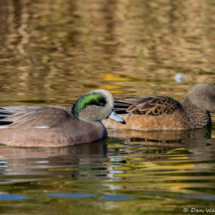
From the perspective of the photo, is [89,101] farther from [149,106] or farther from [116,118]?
[149,106]

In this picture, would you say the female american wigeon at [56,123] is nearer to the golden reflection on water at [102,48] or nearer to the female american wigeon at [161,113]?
the female american wigeon at [161,113]

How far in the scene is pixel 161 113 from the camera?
9.14m

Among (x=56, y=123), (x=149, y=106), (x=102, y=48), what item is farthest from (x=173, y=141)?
(x=102, y=48)

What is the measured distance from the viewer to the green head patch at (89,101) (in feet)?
25.5

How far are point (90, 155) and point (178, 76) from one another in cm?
555

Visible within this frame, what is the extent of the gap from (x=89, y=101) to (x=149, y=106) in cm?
172

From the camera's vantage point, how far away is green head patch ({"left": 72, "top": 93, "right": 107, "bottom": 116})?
7762 mm

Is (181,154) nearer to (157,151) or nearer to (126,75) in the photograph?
(157,151)

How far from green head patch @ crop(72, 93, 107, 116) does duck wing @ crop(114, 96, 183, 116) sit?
145 centimetres

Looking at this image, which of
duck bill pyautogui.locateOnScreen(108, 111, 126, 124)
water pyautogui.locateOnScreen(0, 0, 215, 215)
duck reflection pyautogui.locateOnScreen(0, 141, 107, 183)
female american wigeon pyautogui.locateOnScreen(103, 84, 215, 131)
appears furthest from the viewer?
female american wigeon pyautogui.locateOnScreen(103, 84, 215, 131)

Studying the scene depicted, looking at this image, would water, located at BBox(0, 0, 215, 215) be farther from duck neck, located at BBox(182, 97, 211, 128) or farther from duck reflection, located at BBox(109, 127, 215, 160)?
duck neck, located at BBox(182, 97, 211, 128)

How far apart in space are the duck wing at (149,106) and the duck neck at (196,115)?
31 cm

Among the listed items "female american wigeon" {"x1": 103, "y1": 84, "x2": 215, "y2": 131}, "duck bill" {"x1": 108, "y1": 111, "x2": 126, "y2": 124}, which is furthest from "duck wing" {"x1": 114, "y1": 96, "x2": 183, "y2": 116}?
"duck bill" {"x1": 108, "y1": 111, "x2": 126, "y2": 124}

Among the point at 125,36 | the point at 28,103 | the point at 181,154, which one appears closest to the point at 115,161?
the point at 181,154
